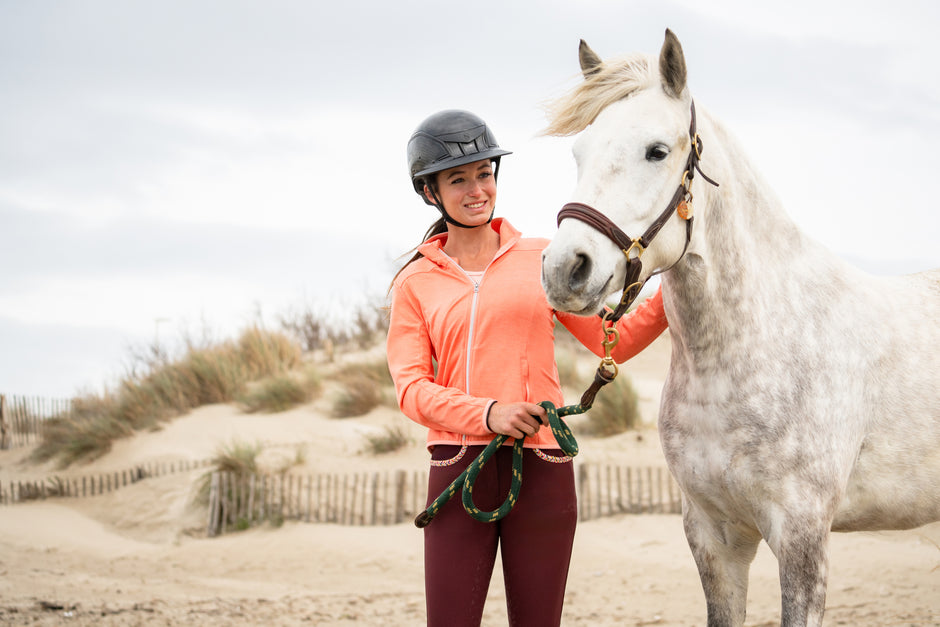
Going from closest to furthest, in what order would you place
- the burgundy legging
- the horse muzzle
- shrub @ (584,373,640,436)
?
the horse muzzle, the burgundy legging, shrub @ (584,373,640,436)

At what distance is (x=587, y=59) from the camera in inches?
97.2

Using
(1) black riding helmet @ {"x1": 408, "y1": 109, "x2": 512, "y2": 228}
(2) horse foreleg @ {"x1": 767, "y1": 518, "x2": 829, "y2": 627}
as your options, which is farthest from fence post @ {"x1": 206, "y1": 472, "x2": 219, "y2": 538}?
(2) horse foreleg @ {"x1": 767, "y1": 518, "x2": 829, "y2": 627}

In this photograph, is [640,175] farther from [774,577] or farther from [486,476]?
[774,577]

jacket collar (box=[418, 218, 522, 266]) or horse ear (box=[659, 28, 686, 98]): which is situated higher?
horse ear (box=[659, 28, 686, 98])

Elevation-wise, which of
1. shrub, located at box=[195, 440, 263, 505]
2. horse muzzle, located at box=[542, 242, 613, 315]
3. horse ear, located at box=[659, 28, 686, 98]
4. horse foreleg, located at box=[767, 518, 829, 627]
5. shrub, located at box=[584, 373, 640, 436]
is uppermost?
horse ear, located at box=[659, 28, 686, 98]

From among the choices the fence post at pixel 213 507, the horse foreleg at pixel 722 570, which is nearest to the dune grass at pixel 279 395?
the fence post at pixel 213 507

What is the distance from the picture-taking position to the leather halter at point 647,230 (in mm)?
2021

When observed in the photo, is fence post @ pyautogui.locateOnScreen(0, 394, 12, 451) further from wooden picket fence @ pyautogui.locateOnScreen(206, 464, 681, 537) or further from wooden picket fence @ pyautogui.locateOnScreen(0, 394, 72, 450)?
wooden picket fence @ pyautogui.locateOnScreen(206, 464, 681, 537)

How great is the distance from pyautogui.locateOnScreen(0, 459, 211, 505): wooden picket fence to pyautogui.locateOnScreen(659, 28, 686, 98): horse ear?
29.4 feet

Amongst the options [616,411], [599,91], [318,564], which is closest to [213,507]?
[318,564]

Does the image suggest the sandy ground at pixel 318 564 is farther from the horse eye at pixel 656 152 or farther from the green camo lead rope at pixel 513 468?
the horse eye at pixel 656 152

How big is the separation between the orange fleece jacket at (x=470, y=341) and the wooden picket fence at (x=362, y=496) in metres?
5.84

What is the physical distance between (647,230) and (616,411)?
25.6ft

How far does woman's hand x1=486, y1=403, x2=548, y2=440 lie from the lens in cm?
220
